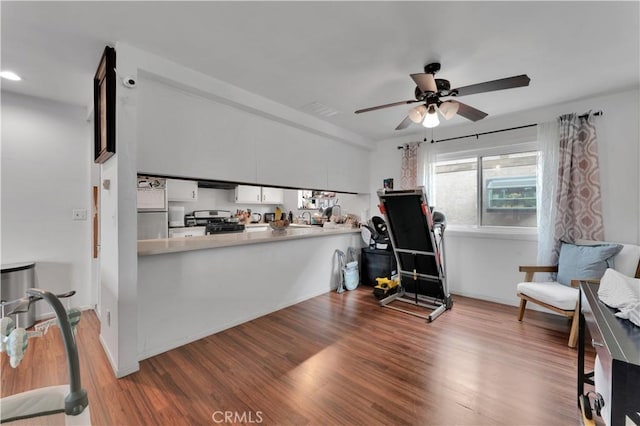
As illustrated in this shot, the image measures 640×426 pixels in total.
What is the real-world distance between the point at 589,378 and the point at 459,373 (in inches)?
30.4

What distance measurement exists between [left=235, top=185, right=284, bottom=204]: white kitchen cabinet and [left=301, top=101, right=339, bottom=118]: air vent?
2390mm

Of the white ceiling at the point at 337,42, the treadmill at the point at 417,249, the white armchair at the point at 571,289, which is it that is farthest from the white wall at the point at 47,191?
the white armchair at the point at 571,289

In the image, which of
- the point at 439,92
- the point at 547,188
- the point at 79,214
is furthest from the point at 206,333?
the point at 547,188

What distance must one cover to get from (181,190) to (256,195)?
5.13 ft

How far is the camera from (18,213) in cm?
286

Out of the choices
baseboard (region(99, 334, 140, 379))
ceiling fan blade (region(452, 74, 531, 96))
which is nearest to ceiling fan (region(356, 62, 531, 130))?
ceiling fan blade (region(452, 74, 531, 96))

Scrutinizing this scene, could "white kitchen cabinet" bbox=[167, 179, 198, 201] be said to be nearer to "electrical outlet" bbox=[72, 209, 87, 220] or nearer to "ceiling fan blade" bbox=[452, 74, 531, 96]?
"electrical outlet" bbox=[72, 209, 87, 220]

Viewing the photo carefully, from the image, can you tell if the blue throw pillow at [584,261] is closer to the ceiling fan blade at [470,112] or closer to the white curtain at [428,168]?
the white curtain at [428,168]

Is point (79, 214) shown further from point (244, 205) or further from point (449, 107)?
point (449, 107)

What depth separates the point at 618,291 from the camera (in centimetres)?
131

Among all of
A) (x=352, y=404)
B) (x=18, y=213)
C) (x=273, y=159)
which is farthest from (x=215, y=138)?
(x=352, y=404)

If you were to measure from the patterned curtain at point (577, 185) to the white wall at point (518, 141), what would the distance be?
10cm

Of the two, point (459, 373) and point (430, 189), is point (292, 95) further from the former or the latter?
point (459, 373)

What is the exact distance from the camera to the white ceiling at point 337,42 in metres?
1.68
